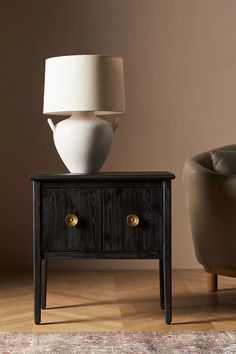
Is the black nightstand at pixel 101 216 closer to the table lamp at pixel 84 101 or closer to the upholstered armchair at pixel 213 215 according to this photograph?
the table lamp at pixel 84 101

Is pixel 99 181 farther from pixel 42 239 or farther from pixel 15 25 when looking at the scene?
pixel 15 25

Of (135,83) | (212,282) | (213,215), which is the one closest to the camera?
(213,215)

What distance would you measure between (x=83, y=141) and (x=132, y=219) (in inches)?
15.6

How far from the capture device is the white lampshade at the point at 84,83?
3072mm

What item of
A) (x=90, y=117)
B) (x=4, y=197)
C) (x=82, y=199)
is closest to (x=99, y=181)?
(x=82, y=199)

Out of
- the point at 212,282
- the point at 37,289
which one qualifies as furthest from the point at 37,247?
the point at 212,282

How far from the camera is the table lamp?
10.1ft

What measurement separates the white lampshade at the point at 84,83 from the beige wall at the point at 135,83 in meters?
1.29

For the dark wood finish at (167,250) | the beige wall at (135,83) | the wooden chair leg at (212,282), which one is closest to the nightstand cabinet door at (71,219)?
the dark wood finish at (167,250)

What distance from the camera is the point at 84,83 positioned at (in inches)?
121

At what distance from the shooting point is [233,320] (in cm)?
306

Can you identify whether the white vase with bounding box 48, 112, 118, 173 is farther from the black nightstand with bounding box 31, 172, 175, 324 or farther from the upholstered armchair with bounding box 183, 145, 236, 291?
the upholstered armchair with bounding box 183, 145, 236, 291

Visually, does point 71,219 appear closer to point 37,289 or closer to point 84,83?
point 37,289

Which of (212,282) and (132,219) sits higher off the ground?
(132,219)
